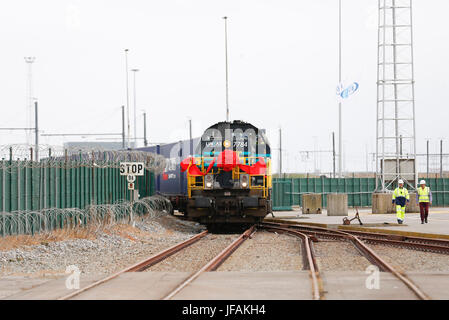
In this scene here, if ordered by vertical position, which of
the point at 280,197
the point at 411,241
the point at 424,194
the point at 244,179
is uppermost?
the point at 244,179

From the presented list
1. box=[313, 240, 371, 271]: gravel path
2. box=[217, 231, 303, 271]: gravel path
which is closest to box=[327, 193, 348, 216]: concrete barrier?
box=[217, 231, 303, 271]: gravel path

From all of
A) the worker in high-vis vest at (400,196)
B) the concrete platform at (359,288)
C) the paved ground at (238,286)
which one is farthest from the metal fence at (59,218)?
the worker in high-vis vest at (400,196)

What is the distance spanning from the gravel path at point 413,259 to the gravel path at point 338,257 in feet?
2.16

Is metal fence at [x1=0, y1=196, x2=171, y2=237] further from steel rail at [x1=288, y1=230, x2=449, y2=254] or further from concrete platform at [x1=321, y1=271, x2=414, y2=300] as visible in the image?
concrete platform at [x1=321, y1=271, x2=414, y2=300]

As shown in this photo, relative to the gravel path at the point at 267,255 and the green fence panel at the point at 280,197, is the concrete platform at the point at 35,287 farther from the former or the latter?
the green fence panel at the point at 280,197

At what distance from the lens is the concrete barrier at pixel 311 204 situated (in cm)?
3631

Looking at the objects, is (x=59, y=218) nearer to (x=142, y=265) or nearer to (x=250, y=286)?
(x=142, y=265)

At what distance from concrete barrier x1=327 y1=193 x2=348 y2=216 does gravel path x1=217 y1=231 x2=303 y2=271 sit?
1131cm

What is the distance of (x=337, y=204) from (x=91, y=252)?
1796cm

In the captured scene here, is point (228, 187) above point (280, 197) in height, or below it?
above

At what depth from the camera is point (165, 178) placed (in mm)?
33062

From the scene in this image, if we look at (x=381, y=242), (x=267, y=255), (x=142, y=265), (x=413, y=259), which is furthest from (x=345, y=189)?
(x=142, y=265)

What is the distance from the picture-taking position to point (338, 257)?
53.1 feet
